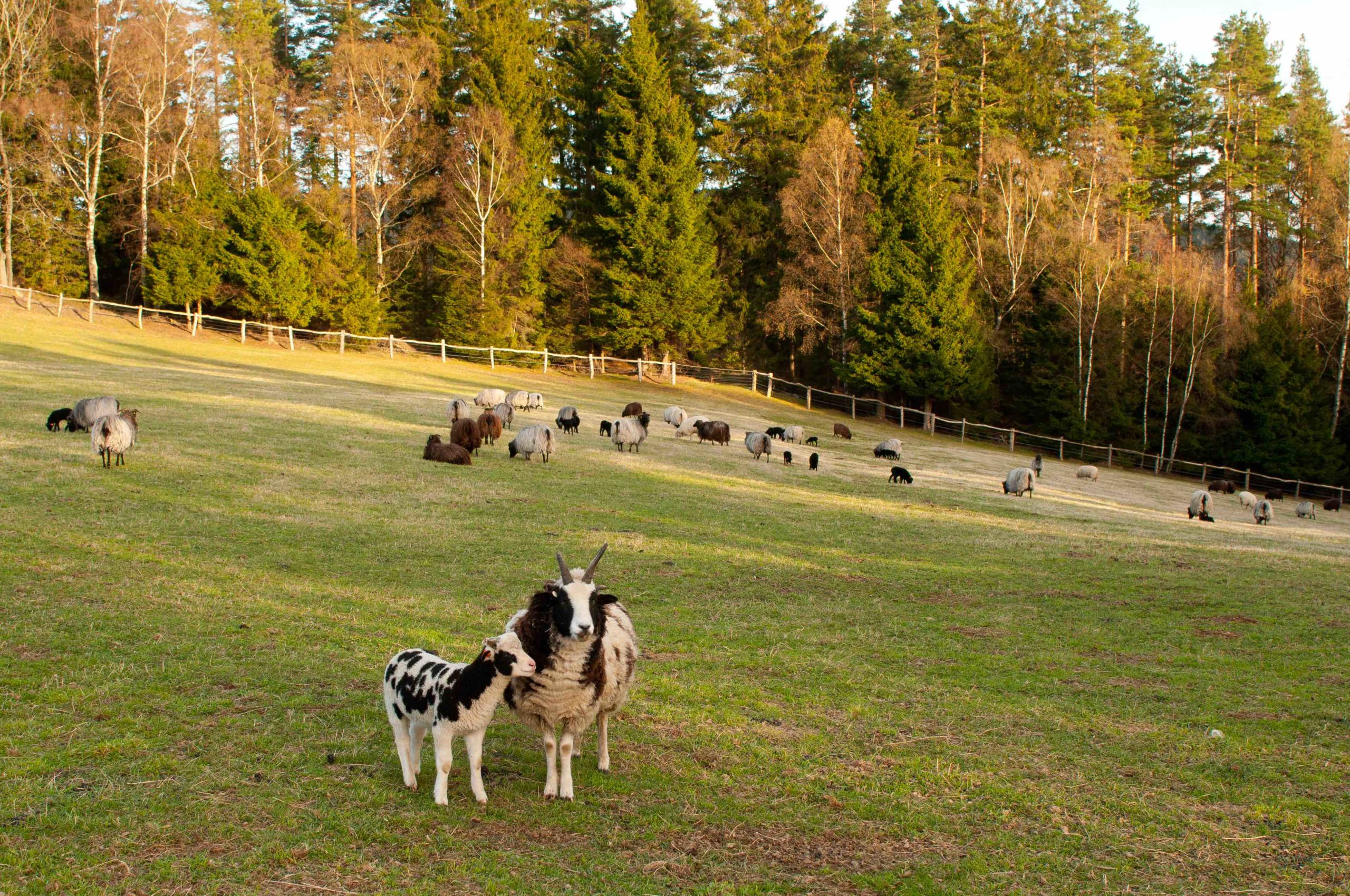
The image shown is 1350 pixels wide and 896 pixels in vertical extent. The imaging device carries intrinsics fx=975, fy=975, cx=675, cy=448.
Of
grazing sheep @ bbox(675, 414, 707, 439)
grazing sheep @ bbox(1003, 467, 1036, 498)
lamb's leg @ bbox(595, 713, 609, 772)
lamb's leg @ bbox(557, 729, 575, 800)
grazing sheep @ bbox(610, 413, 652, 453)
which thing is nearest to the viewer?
lamb's leg @ bbox(557, 729, 575, 800)

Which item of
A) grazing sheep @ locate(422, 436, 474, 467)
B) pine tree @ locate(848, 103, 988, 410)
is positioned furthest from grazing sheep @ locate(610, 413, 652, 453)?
pine tree @ locate(848, 103, 988, 410)

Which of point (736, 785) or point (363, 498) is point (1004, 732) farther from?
point (363, 498)

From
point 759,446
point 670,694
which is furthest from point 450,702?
point 759,446

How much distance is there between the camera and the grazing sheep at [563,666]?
5.95 metres

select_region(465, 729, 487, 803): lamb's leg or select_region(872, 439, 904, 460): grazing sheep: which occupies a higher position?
select_region(872, 439, 904, 460): grazing sheep

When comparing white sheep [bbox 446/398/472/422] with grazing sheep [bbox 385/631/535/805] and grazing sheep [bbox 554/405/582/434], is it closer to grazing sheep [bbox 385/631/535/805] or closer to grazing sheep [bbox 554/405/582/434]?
grazing sheep [bbox 554/405/582/434]

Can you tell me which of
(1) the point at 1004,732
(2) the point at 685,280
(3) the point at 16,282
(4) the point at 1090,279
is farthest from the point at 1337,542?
(3) the point at 16,282

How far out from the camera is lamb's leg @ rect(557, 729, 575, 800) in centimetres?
607

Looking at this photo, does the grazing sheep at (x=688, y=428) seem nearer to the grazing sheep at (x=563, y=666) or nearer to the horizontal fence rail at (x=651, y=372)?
the horizontal fence rail at (x=651, y=372)

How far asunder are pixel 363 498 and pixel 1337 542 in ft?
69.6

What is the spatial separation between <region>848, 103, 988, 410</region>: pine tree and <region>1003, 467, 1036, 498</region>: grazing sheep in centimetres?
2440

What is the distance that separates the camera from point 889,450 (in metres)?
34.3

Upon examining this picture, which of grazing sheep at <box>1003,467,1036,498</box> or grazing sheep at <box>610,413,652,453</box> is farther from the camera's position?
grazing sheep at <box>1003,467,1036,498</box>

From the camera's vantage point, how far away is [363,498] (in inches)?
643
